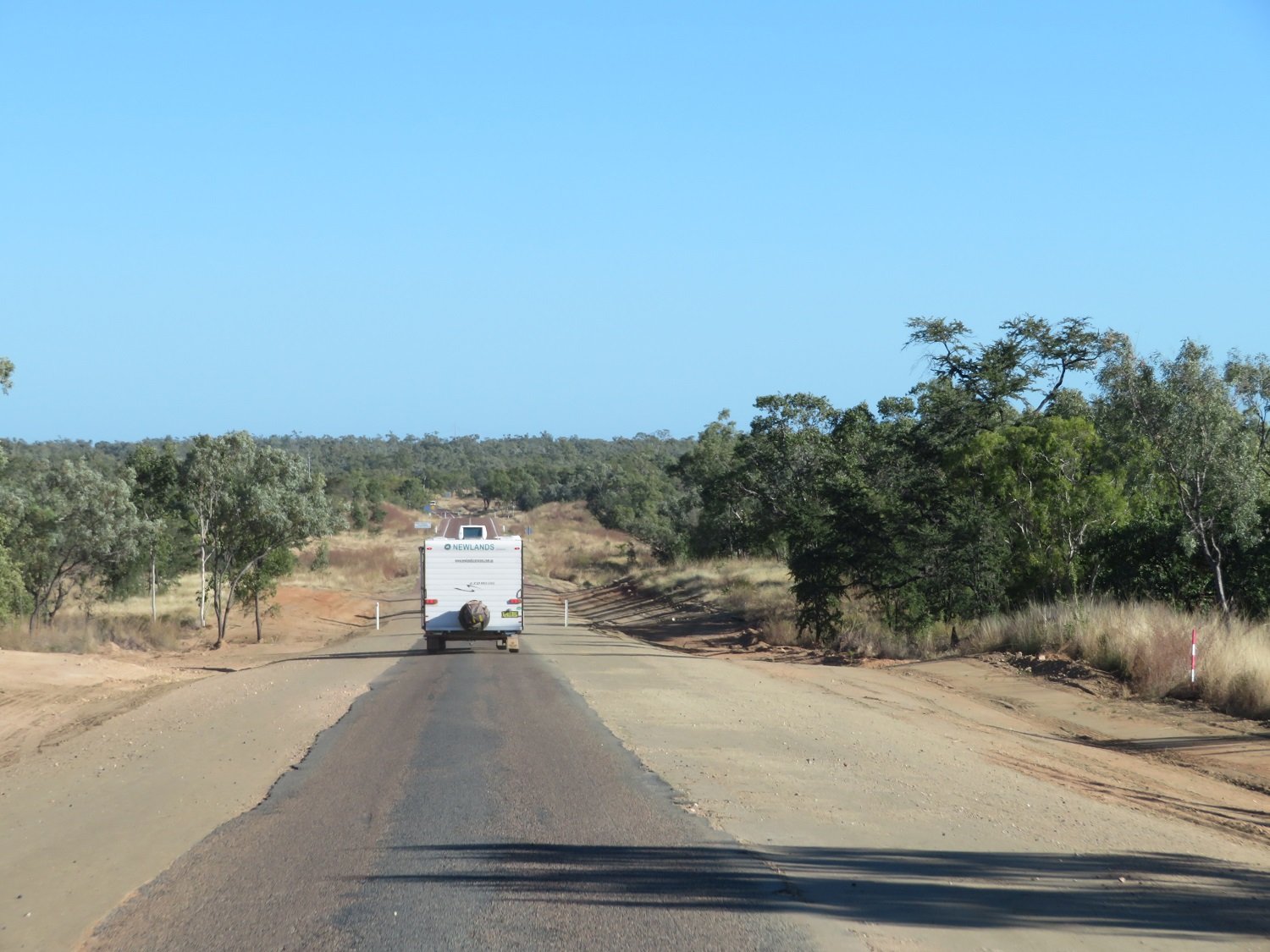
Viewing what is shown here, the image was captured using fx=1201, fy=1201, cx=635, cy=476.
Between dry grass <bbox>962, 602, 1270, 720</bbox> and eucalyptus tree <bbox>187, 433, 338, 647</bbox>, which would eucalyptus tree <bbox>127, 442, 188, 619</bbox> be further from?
dry grass <bbox>962, 602, 1270, 720</bbox>

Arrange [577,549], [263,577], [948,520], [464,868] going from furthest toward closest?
[577,549]
[263,577]
[948,520]
[464,868]

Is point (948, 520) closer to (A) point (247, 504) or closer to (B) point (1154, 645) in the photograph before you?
(B) point (1154, 645)

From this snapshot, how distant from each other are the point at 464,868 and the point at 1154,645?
15580mm

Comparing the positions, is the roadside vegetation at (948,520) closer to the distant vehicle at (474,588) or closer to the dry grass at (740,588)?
the dry grass at (740,588)

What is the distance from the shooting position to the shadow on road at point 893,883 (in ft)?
22.6

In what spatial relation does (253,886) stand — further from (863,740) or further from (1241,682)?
(1241,682)

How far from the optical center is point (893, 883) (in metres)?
7.56

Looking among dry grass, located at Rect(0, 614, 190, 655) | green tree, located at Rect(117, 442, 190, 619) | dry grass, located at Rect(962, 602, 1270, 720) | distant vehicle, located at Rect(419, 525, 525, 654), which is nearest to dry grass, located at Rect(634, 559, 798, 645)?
distant vehicle, located at Rect(419, 525, 525, 654)

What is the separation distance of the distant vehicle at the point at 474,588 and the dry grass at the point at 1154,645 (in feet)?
35.2

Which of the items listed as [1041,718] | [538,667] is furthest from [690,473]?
[1041,718]

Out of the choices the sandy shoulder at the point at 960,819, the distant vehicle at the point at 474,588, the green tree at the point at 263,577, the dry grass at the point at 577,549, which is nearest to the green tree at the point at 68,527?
the green tree at the point at 263,577

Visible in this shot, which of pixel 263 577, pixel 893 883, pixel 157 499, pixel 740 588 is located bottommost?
pixel 740 588

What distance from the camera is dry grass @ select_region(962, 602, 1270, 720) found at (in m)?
17.6

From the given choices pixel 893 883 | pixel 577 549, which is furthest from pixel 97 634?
pixel 577 549
